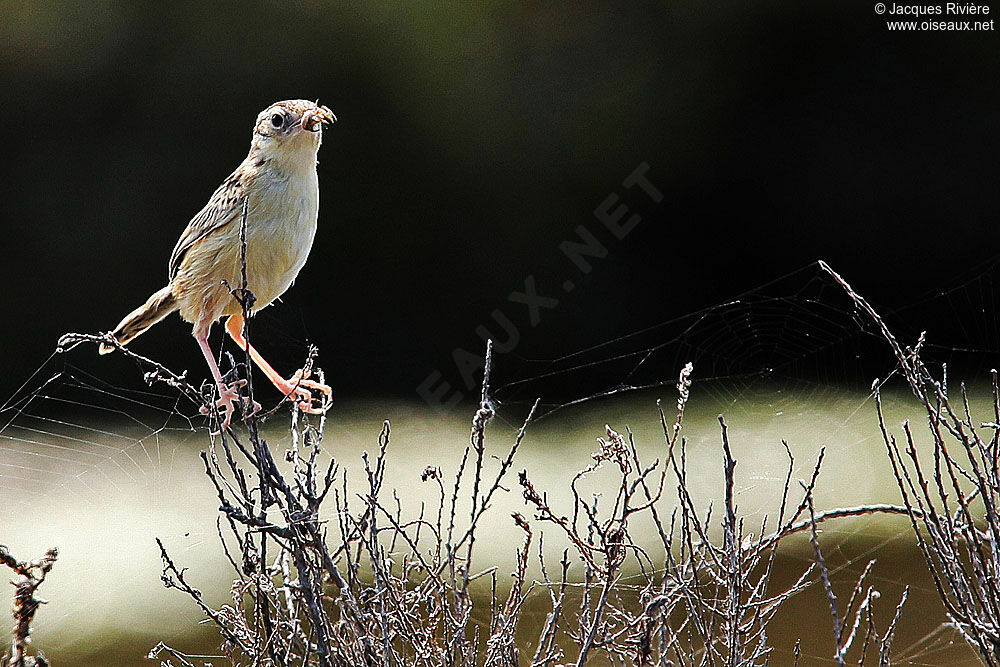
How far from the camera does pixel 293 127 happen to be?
660 millimetres

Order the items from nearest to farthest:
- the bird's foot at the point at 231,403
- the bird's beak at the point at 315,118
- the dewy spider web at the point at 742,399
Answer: the bird's foot at the point at 231,403, the bird's beak at the point at 315,118, the dewy spider web at the point at 742,399

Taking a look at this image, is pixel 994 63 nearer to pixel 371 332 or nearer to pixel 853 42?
pixel 853 42

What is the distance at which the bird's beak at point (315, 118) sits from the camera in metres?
0.65

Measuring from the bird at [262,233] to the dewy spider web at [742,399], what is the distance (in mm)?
880

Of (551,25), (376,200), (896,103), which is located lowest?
(896,103)

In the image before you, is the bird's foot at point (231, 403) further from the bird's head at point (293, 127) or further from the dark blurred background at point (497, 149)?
the dark blurred background at point (497, 149)

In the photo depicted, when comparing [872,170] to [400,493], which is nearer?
[400,493]

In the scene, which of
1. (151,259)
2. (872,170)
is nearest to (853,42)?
(872,170)

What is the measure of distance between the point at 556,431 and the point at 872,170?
106cm

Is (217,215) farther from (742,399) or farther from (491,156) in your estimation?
(491,156)

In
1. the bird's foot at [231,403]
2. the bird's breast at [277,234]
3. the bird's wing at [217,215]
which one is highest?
the bird's wing at [217,215]

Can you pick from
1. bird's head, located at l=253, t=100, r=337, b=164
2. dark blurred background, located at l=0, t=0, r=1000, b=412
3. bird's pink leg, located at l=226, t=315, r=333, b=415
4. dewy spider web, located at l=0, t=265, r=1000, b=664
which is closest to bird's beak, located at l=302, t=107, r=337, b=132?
bird's head, located at l=253, t=100, r=337, b=164

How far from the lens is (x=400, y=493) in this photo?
179cm

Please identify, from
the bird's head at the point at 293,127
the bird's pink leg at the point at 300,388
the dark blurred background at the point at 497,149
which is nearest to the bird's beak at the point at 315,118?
the bird's head at the point at 293,127
